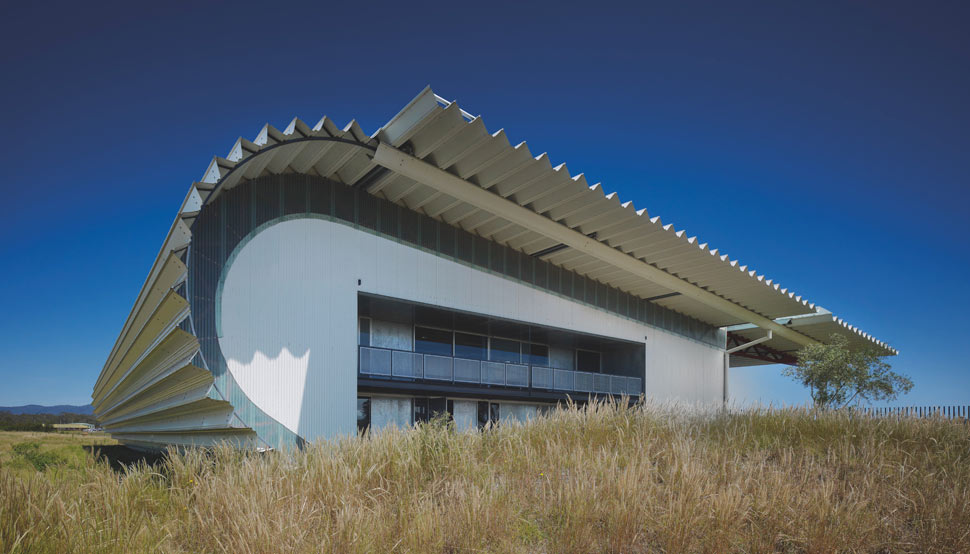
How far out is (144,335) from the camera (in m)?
14.1

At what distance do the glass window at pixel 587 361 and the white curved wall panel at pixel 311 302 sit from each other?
31.0ft

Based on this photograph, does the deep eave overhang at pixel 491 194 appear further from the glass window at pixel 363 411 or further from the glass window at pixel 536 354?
the glass window at pixel 363 411

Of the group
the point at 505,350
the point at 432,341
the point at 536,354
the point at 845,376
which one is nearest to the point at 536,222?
the point at 432,341

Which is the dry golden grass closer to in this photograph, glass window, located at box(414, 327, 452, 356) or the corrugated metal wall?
the corrugated metal wall

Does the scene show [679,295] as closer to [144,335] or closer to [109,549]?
[144,335]

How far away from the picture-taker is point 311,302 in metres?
16.1

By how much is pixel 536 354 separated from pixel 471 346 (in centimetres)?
406

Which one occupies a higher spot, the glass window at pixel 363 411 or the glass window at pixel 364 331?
the glass window at pixel 364 331

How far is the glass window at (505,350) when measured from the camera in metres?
24.2

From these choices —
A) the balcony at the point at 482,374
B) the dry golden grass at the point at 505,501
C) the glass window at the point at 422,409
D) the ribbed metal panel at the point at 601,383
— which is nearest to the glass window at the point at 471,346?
the balcony at the point at 482,374

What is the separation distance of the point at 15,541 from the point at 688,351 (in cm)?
2801

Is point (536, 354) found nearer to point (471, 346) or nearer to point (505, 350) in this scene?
point (505, 350)

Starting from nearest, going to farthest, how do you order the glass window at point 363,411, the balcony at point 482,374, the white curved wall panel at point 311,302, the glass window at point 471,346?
the white curved wall panel at point 311,302
the balcony at point 482,374
the glass window at point 363,411
the glass window at point 471,346

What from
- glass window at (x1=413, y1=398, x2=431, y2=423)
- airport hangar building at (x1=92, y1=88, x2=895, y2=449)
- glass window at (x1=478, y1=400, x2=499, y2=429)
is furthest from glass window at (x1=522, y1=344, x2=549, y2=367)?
glass window at (x1=413, y1=398, x2=431, y2=423)
